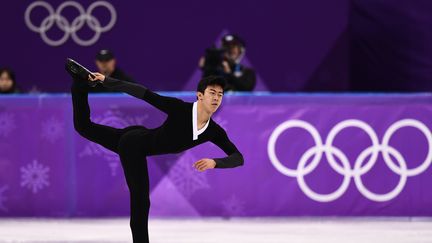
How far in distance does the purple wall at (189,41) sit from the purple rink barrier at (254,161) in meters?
3.55

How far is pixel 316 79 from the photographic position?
13812mm

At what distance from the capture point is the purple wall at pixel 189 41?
13.8 metres

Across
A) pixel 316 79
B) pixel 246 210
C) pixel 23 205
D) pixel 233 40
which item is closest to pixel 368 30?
pixel 316 79

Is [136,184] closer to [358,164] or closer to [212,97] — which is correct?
[212,97]

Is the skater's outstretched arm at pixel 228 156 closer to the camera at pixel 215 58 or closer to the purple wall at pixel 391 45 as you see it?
the camera at pixel 215 58

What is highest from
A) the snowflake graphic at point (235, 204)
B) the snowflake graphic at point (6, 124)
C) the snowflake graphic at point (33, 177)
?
the snowflake graphic at point (6, 124)

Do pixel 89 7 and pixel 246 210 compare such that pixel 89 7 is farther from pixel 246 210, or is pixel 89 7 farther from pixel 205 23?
pixel 246 210

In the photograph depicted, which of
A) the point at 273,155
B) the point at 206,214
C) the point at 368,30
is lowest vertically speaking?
the point at 206,214

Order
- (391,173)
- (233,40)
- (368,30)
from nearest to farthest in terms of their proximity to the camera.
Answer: (391,173), (233,40), (368,30)

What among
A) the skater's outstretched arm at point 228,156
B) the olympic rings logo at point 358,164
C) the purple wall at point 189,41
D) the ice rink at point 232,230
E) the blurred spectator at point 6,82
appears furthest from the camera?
the purple wall at point 189,41

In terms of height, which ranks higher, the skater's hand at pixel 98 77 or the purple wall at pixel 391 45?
the skater's hand at pixel 98 77

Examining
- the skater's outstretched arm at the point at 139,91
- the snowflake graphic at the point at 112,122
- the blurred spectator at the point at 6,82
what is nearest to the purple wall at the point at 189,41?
the blurred spectator at the point at 6,82

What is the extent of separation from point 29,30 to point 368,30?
5.22 meters

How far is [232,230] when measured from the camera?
921 cm
